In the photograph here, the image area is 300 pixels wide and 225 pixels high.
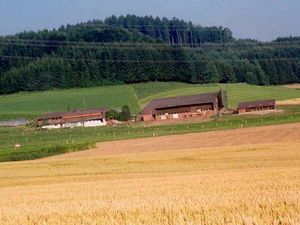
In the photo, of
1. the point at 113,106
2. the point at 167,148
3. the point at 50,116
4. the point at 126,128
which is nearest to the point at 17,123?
the point at 50,116

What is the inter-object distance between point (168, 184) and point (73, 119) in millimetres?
91018

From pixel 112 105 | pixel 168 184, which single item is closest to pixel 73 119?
pixel 112 105

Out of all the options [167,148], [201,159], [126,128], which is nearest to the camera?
[201,159]

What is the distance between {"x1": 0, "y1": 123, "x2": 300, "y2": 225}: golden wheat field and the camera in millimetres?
10656

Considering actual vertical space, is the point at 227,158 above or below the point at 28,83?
below

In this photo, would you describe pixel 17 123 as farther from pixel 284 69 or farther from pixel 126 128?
pixel 284 69

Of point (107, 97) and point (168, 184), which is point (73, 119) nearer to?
point (107, 97)

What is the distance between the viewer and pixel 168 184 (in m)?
21.3

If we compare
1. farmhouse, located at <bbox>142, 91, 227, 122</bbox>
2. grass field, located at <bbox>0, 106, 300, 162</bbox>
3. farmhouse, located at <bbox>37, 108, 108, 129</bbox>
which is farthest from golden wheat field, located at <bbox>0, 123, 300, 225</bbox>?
farmhouse, located at <bbox>142, 91, 227, 122</bbox>

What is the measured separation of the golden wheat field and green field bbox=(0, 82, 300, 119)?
6753 cm

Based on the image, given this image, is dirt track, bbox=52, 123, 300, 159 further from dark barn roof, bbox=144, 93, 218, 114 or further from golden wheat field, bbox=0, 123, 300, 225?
dark barn roof, bbox=144, 93, 218, 114

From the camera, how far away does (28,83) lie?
6324 inches

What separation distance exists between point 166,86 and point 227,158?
12097 cm

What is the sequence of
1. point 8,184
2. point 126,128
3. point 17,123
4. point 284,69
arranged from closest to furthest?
1. point 8,184
2. point 126,128
3. point 17,123
4. point 284,69
